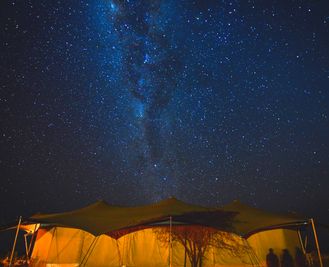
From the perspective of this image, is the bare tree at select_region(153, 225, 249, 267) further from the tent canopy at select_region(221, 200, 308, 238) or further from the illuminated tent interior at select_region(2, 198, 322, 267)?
the tent canopy at select_region(221, 200, 308, 238)

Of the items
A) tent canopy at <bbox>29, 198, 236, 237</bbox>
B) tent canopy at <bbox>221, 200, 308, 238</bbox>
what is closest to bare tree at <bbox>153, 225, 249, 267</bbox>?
tent canopy at <bbox>29, 198, 236, 237</bbox>

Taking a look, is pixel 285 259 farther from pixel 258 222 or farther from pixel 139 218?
pixel 139 218

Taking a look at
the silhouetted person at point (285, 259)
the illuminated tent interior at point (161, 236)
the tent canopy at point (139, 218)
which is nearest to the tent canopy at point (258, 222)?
the illuminated tent interior at point (161, 236)

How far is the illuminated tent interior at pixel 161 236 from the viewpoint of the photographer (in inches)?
452

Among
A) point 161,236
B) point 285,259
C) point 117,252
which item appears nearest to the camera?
point 285,259

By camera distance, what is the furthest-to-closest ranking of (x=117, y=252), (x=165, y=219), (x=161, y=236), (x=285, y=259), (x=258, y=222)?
(x=117, y=252) < (x=161, y=236) < (x=285, y=259) < (x=258, y=222) < (x=165, y=219)

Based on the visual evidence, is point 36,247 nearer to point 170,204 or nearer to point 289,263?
point 170,204

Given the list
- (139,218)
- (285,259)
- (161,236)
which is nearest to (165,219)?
(139,218)

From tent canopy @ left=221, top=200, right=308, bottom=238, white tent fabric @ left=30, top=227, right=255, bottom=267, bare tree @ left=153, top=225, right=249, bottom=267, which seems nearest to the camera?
tent canopy @ left=221, top=200, right=308, bottom=238

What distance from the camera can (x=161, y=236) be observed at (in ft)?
44.8

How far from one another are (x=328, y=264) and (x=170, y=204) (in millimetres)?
8843

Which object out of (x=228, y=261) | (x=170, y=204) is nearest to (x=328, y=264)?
(x=228, y=261)

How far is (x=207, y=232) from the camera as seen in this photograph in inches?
510

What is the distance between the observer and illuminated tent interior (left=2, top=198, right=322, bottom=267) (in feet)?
37.7
